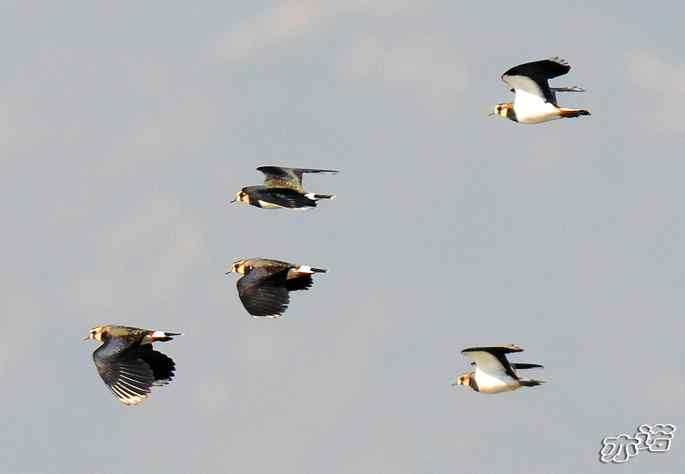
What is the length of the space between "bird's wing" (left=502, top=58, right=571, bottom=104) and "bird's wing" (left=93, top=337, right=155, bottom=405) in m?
16.4

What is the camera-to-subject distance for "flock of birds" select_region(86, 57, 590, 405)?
66.8 m

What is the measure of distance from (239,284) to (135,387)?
699 cm

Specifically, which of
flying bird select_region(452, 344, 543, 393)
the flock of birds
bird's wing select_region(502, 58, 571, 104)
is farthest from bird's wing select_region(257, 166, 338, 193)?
flying bird select_region(452, 344, 543, 393)

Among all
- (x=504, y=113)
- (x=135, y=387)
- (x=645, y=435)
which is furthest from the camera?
(x=504, y=113)

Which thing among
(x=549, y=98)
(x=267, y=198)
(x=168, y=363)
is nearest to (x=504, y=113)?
(x=549, y=98)

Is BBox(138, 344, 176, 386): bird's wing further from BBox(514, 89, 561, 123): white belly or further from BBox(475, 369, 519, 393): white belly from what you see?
BBox(514, 89, 561, 123): white belly

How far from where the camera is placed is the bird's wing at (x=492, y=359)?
68.4m

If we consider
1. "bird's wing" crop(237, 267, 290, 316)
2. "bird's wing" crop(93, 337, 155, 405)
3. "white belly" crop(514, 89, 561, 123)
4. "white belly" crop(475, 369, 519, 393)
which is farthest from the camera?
"white belly" crop(514, 89, 561, 123)

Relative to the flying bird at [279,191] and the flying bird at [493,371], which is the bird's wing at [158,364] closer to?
the flying bird at [493,371]

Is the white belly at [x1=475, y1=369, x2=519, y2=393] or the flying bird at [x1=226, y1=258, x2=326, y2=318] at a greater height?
the flying bird at [x1=226, y1=258, x2=326, y2=318]

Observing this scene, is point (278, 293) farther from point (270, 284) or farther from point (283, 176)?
point (283, 176)

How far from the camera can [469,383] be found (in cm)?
7219

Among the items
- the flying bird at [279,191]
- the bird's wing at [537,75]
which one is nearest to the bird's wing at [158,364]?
the flying bird at [279,191]

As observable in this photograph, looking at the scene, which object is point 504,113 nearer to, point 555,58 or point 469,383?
point 555,58
